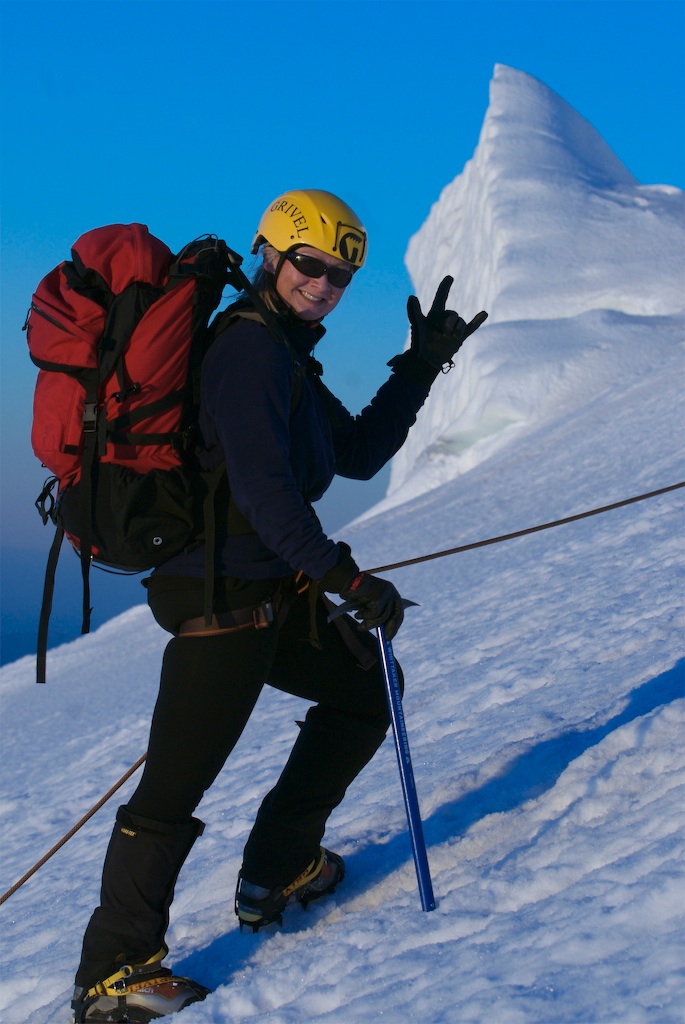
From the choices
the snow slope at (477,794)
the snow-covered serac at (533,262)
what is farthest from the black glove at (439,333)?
the snow-covered serac at (533,262)

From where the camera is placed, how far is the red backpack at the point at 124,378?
5.98 feet

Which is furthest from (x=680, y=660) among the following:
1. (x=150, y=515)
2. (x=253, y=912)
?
(x=150, y=515)

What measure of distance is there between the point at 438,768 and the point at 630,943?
4.93 ft

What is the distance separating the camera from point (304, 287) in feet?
6.59

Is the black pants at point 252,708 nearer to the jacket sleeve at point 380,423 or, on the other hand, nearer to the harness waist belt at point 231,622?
the harness waist belt at point 231,622

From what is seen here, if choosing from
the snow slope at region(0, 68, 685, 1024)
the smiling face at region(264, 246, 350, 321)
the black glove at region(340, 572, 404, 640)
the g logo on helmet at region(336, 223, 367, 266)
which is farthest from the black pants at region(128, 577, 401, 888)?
the g logo on helmet at region(336, 223, 367, 266)

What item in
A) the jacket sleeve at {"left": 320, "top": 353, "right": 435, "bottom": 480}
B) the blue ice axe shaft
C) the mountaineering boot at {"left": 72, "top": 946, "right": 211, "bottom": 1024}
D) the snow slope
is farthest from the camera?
the jacket sleeve at {"left": 320, "top": 353, "right": 435, "bottom": 480}

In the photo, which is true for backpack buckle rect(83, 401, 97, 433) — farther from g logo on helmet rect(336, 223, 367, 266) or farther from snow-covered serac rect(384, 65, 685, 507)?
snow-covered serac rect(384, 65, 685, 507)

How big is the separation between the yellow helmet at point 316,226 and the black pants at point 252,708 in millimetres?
719

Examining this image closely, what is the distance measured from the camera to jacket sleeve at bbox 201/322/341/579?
181 centimetres

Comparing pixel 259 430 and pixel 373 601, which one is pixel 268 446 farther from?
pixel 373 601

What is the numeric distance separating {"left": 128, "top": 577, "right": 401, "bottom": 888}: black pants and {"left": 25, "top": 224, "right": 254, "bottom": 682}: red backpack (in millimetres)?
202

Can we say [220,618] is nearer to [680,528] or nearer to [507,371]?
[680,528]

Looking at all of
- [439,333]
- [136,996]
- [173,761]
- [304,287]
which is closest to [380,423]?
[439,333]
